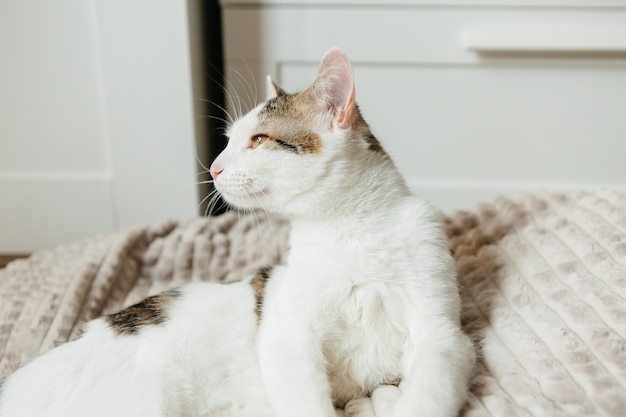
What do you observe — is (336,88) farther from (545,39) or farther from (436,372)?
(545,39)

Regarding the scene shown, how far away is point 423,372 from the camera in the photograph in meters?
0.79

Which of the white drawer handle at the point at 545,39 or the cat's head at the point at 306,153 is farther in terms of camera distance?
the white drawer handle at the point at 545,39

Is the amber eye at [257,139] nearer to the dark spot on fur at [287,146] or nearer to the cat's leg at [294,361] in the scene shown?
the dark spot on fur at [287,146]

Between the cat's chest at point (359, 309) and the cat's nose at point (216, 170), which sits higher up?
the cat's nose at point (216, 170)

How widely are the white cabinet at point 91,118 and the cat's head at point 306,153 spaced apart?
2.57 feet

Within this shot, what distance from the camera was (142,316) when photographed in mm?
954

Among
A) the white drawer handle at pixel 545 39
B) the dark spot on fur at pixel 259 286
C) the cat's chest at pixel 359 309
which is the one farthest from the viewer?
the white drawer handle at pixel 545 39

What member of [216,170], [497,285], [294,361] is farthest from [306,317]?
[497,285]

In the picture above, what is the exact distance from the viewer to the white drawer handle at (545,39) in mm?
1538

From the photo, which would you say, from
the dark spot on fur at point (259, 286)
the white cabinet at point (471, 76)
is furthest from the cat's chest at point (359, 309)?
the white cabinet at point (471, 76)

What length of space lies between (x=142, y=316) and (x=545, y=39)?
→ 1.26 metres

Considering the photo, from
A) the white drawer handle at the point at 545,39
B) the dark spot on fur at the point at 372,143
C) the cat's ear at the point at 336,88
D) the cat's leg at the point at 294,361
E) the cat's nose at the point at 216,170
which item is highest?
the white drawer handle at the point at 545,39

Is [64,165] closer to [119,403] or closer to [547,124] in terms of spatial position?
[119,403]

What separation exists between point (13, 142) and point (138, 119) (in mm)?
390
